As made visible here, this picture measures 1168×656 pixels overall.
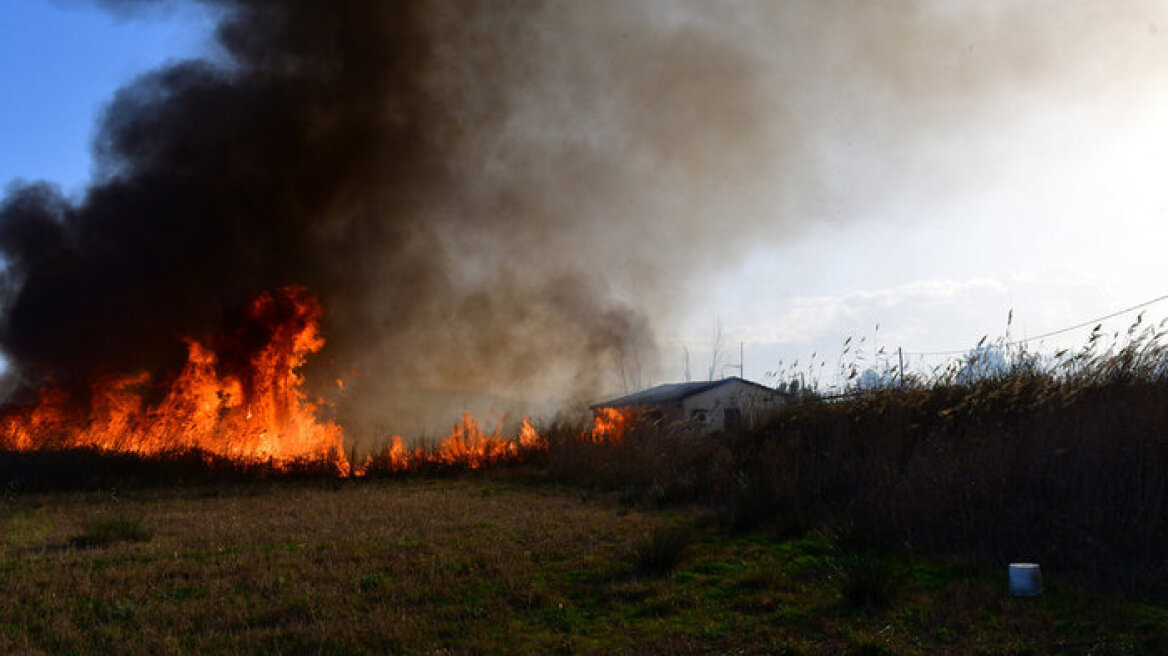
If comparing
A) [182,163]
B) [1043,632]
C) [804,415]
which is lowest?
[1043,632]

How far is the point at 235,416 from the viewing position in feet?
70.2

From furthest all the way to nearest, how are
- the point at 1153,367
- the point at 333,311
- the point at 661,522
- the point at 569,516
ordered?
the point at 333,311 → the point at 569,516 → the point at 661,522 → the point at 1153,367

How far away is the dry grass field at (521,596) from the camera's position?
18.5ft

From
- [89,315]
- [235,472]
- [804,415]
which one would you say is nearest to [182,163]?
[89,315]

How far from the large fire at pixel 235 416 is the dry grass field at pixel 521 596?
9.62m

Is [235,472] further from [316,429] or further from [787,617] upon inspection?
[787,617]

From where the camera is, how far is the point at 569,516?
1166 cm

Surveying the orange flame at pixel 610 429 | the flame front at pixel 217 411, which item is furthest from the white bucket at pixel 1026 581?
the flame front at pixel 217 411

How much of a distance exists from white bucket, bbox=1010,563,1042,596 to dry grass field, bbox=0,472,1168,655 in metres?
0.09

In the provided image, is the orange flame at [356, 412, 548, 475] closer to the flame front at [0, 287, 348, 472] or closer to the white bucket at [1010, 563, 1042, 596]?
the flame front at [0, 287, 348, 472]

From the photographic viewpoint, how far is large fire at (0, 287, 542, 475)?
20391 mm

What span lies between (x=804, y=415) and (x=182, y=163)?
20.1m

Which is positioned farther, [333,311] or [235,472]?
[333,311]

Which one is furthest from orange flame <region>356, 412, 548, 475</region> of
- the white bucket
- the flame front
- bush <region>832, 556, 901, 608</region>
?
the white bucket
